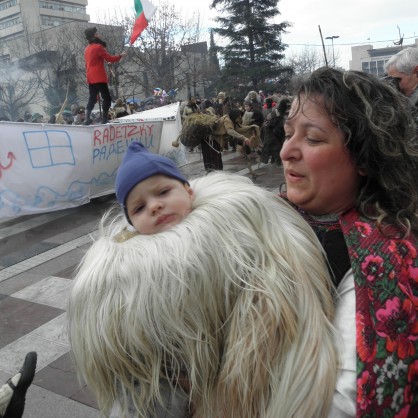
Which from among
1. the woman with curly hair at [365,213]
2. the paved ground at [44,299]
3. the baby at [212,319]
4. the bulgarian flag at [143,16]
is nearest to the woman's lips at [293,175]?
the woman with curly hair at [365,213]

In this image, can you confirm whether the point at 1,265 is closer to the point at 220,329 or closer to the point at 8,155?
the point at 8,155

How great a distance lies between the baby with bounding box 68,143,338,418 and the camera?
0.93m

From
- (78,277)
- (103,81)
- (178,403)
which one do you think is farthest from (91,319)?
(103,81)

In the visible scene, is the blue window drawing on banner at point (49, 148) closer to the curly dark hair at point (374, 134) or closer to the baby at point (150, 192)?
the baby at point (150, 192)

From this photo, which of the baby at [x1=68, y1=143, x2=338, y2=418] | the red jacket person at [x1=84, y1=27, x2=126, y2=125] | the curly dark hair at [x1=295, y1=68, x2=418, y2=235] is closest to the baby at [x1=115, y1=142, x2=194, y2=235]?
the baby at [x1=68, y1=143, x2=338, y2=418]

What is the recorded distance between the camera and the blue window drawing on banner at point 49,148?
6.91 metres

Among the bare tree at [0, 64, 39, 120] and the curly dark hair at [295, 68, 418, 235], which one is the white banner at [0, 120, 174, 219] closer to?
the curly dark hair at [295, 68, 418, 235]

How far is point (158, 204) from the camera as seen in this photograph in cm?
129

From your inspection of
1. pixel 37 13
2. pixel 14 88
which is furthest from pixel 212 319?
pixel 37 13

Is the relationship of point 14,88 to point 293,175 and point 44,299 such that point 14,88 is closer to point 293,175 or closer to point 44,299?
point 44,299

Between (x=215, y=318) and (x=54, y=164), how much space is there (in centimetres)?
673

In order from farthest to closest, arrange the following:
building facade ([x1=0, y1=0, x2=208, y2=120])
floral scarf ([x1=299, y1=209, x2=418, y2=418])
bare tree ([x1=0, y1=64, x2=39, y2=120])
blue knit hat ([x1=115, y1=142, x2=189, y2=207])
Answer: building facade ([x1=0, y1=0, x2=208, y2=120]), bare tree ([x1=0, y1=64, x2=39, y2=120]), blue knit hat ([x1=115, y1=142, x2=189, y2=207]), floral scarf ([x1=299, y1=209, x2=418, y2=418])

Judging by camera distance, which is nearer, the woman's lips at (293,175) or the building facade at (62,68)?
the woman's lips at (293,175)

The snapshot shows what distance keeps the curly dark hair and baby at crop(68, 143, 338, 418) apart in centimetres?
22
